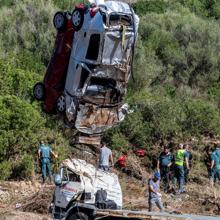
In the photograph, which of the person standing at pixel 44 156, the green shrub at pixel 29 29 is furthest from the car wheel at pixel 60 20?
the green shrub at pixel 29 29

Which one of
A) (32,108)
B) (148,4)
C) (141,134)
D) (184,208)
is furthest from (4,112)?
(148,4)

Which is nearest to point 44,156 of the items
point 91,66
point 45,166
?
point 45,166

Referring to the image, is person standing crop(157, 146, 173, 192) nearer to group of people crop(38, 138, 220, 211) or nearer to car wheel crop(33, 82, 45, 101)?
group of people crop(38, 138, 220, 211)

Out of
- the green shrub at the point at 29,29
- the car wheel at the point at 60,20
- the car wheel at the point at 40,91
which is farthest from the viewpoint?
the green shrub at the point at 29,29

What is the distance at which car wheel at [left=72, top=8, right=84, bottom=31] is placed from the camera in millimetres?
→ 16719

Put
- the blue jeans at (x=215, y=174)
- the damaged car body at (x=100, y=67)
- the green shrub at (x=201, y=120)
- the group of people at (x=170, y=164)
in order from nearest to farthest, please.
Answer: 1. the damaged car body at (x=100, y=67)
2. the group of people at (x=170, y=164)
3. the blue jeans at (x=215, y=174)
4. the green shrub at (x=201, y=120)

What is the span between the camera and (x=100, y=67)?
17047mm

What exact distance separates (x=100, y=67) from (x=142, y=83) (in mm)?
16199

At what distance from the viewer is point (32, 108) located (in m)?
24.9

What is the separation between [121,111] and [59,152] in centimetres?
637

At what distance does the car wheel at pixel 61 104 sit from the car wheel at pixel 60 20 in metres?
1.80

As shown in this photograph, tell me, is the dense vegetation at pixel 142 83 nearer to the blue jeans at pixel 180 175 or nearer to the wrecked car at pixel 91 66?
the blue jeans at pixel 180 175

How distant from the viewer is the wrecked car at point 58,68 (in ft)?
57.7

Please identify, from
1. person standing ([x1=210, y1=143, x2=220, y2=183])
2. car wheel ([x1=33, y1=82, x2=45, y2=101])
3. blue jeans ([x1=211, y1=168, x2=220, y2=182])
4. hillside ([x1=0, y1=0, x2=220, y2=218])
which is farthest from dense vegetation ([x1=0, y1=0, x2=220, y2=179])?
car wheel ([x1=33, y1=82, x2=45, y2=101])
